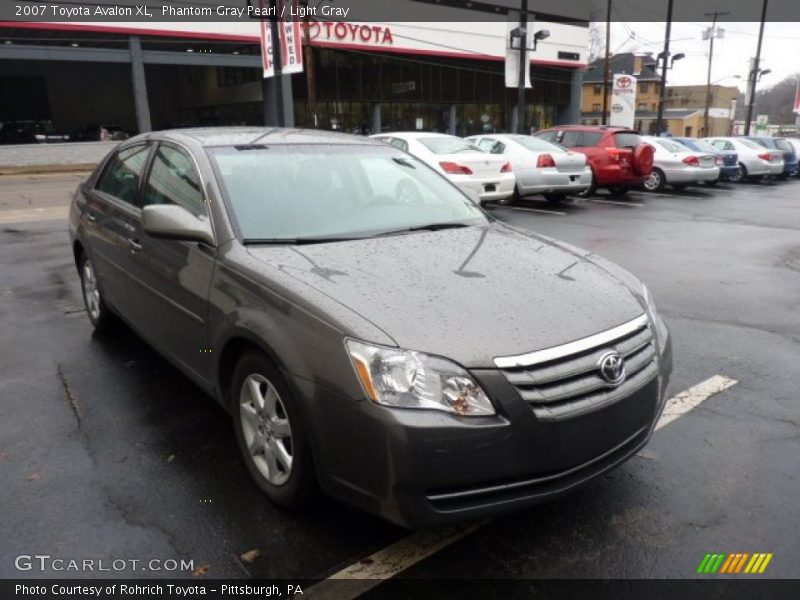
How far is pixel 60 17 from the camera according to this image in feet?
83.3

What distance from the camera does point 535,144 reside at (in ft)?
45.1

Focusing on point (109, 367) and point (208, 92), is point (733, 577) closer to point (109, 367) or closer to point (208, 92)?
point (109, 367)

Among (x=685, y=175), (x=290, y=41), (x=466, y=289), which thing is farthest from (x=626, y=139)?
(x=466, y=289)

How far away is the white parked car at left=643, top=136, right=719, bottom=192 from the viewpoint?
17016 mm

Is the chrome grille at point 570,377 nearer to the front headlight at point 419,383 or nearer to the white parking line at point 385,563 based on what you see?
the front headlight at point 419,383

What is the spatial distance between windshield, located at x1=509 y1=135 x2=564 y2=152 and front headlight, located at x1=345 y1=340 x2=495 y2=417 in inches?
468

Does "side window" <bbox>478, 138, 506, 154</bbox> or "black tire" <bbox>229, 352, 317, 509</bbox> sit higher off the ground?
"side window" <bbox>478, 138, 506, 154</bbox>

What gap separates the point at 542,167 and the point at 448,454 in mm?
11693

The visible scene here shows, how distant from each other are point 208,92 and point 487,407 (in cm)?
4299

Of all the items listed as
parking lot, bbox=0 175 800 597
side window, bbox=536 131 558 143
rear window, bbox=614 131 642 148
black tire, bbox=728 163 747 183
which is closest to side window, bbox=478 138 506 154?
side window, bbox=536 131 558 143

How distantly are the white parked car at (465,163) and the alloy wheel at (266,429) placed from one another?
889 centimetres

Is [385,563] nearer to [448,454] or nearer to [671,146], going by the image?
[448,454]

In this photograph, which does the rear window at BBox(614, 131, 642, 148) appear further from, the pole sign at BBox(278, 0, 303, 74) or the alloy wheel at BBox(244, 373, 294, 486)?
the alloy wheel at BBox(244, 373, 294, 486)

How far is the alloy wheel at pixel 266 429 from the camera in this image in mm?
2744
